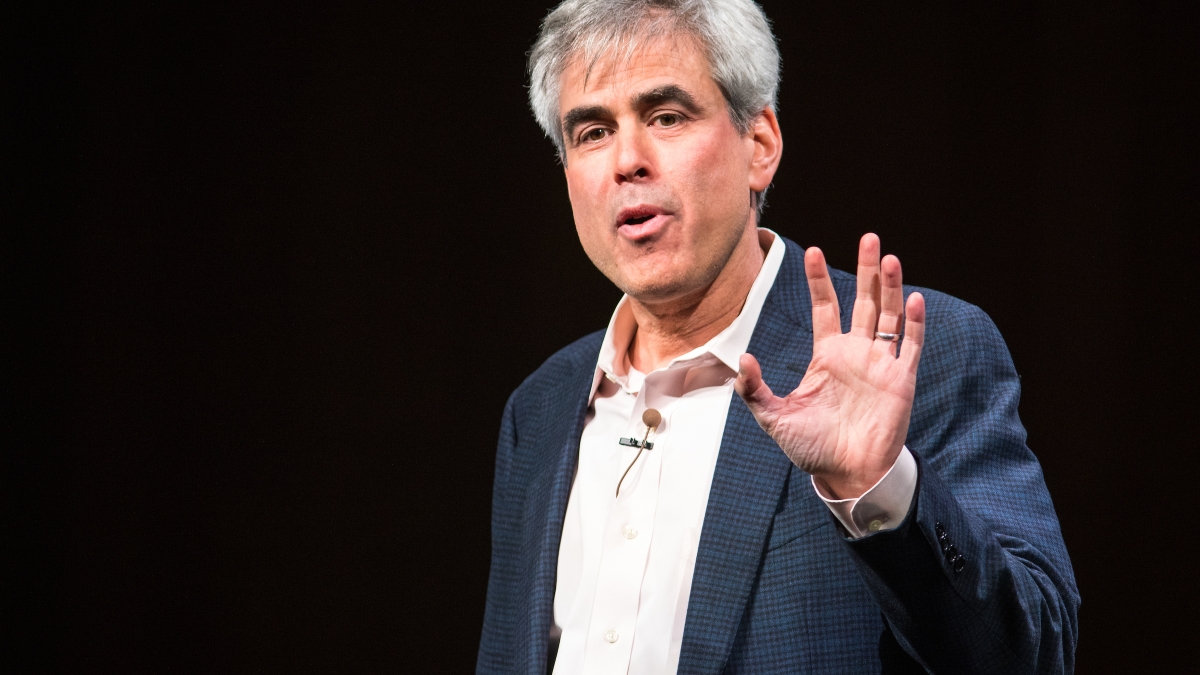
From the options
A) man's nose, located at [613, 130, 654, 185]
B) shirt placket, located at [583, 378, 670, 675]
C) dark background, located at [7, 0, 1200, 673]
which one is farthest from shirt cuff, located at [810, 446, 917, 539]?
dark background, located at [7, 0, 1200, 673]

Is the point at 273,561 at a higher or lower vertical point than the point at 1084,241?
lower

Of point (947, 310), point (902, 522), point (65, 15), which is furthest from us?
point (65, 15)

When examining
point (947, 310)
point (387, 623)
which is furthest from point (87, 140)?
point (947, 310)

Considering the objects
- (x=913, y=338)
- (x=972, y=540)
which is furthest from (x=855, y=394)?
(x=972, y=540)

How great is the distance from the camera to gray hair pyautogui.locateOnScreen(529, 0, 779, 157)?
5.71 feet

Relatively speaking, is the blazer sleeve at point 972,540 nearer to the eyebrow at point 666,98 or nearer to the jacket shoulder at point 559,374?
the eyebrow at point 666,98

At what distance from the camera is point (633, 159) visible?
1.69 metres

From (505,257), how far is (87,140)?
40.8 inches

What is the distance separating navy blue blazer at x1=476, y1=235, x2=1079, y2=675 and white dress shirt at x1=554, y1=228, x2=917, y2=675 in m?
0.04

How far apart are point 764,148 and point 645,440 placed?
56cm

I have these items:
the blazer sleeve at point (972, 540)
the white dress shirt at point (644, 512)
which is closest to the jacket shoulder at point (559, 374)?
the white dress shirt at point (644, 512)

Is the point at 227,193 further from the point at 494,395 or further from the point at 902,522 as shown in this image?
the point at 902,522

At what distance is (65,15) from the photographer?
8.40 ft

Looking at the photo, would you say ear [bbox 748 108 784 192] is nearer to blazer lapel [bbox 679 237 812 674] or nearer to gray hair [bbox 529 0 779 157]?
gray hair [bbox 529 0 779 157]
